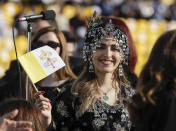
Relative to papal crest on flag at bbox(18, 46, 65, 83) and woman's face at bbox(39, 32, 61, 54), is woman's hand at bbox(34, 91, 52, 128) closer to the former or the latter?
papal crest on flag at bbox(18, 46, 65, 83)

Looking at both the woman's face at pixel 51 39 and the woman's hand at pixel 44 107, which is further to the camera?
the woman's face at pixel 51 39

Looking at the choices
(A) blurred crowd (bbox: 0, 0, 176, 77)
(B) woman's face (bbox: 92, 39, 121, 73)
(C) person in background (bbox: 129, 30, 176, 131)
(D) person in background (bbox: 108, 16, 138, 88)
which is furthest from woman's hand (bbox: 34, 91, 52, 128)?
(A) blurred crowd (bbox: 0, 0, 176, 77)

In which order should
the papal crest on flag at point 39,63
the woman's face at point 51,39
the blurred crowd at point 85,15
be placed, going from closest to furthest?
the papal crest on flag at point 39,63 → the woman's face at point 51,39 → the blurred crowd at point 85,15

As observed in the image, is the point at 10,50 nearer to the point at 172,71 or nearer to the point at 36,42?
the point at 36,42

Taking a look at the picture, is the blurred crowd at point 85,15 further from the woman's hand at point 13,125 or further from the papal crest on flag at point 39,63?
the woman's hand at point 13,125

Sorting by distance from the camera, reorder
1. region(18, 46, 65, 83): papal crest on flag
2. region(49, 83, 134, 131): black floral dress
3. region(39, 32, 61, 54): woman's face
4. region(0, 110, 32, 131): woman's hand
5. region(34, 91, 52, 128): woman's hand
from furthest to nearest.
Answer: region(39, 32, 61, 54): woman's face
region(18, 46, 65, 83): papal crest on flag
region(49, 83, 134, 131): black floral dress
region(34, 91, 52, 128): woman's hand
region(0, 110, 32, 131): woman's hand

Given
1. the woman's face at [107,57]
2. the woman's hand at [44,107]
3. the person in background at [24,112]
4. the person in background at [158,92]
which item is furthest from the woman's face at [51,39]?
the person in background at [158,92]

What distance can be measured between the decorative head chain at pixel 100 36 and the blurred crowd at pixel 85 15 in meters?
5.55

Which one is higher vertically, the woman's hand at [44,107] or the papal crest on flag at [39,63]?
the papal crest on flag at [39,63]

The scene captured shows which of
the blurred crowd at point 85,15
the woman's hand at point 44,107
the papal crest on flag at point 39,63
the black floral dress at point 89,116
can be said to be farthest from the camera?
the blurred crowd at point 85,15

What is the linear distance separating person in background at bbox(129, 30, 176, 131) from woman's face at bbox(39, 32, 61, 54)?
69.6 inches

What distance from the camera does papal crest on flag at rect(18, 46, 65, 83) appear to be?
3.01 meters

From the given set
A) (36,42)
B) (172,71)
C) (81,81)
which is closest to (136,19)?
(36,42)

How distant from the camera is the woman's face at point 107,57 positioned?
9.93 feet
